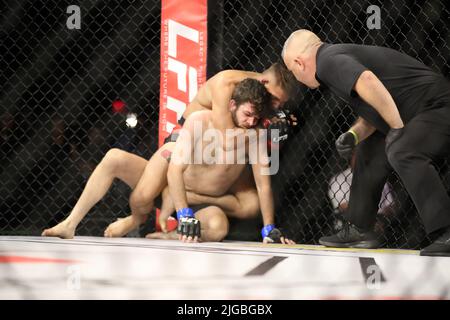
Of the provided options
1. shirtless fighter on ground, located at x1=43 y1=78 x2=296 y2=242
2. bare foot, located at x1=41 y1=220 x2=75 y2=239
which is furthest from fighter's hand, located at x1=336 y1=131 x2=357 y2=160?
bare foot, located at x1=41 y1=220 x2=75 y2=239

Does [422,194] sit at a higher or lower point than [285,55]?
lower

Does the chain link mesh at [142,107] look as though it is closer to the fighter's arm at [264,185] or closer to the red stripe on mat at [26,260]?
the fighter's arm at [264,185]

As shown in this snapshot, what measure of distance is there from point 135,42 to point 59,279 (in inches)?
72.8

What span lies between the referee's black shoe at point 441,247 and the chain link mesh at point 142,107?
75 cm

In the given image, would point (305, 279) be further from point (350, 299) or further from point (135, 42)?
point (135, 42)

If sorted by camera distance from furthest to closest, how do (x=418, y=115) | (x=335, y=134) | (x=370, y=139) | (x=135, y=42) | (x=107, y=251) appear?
(x=135, y=42) → (x=335, y=134) → (x=370, y=139) → (x=418, y=115) → (x=107, y=251)

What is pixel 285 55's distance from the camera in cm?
201

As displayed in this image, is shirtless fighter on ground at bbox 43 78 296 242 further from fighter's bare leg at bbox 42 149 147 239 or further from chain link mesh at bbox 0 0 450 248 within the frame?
chain link mesh at bbox 0 0 450 248

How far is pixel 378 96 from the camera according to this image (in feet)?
5.56

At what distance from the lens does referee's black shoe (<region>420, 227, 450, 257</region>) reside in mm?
1622

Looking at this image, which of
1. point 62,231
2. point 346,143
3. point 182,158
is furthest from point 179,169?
point 346,143

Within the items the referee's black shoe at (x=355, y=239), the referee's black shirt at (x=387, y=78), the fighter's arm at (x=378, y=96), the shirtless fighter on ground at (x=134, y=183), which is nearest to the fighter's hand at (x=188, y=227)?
the shirtless fighter on ground at (x=134, y=183)

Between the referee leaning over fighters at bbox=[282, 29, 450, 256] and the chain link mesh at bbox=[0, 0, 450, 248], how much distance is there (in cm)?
48
